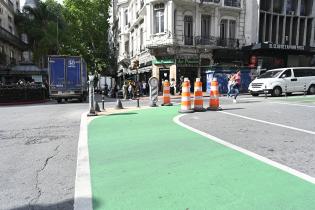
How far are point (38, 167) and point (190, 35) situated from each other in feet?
87.8

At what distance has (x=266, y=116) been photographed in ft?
35.0

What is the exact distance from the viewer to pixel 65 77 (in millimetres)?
22250

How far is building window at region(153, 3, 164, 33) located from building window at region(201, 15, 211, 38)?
13.4ft

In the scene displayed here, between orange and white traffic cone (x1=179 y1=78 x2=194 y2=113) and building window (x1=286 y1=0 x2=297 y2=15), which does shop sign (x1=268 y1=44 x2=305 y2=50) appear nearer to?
building window (x1=286 y1=0 x2=297 y2=15)

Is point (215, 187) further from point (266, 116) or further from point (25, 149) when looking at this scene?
point (266, 116)

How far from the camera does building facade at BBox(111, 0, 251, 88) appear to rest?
29609 mm

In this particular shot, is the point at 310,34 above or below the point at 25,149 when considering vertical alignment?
above

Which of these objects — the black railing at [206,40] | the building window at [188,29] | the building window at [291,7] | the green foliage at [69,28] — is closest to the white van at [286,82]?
the black railing at [206,40]

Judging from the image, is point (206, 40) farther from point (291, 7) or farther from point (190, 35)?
point (291, 7)

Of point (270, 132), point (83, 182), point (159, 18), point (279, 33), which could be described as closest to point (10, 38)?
point (159, 18)

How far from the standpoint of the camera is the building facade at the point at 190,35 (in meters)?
29.6

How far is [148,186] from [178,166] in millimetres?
957

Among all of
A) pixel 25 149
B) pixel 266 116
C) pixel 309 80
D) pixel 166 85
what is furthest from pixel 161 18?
pixel 25 149

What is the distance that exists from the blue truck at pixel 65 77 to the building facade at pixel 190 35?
6605 millimetres
